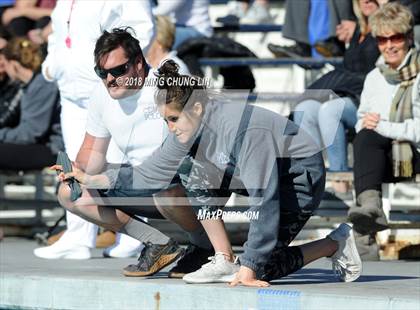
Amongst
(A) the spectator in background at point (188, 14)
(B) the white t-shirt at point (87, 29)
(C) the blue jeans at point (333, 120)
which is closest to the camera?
(B) the white t-shirt at point (87, 29)

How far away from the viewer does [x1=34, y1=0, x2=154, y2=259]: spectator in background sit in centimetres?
709

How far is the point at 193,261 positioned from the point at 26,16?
206 inches

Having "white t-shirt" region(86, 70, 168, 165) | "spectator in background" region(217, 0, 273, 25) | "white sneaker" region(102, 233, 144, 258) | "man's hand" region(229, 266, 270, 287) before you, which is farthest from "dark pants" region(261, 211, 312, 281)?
"spectator in background" region(217, 0, 273, 25)

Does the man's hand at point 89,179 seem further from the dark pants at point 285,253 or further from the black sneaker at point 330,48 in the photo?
the black sneaker at point 330,48

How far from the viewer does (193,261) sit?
6.00 m

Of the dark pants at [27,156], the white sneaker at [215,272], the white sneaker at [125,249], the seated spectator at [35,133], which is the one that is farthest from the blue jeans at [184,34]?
the white sneaker at [215,272]

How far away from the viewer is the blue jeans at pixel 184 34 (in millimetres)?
9391

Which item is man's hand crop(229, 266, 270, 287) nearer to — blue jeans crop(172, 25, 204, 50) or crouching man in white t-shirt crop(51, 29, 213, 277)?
crouching man in white t-shirt crop(51, 29, 213, 277)

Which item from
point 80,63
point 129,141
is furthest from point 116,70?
point 80,63

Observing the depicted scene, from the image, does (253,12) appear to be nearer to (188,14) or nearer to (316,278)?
(188,14)

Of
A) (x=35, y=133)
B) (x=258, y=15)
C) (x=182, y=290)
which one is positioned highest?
(x=258, y=15)

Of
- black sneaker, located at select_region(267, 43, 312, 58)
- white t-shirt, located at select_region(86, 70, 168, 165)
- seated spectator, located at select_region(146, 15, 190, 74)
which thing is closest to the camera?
white t-shirt, located at select_region(86, 70, 168, 165)

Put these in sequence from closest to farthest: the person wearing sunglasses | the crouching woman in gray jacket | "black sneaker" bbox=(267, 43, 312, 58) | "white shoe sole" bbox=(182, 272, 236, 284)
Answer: the crouching woman in gray jacket
"white shoe sole" bbox=(182, 272, 236, 284)
the person wearing sunglasses
"black sneaker" bbox=(267, 43, 312, 58)

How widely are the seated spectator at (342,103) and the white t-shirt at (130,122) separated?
117cm
